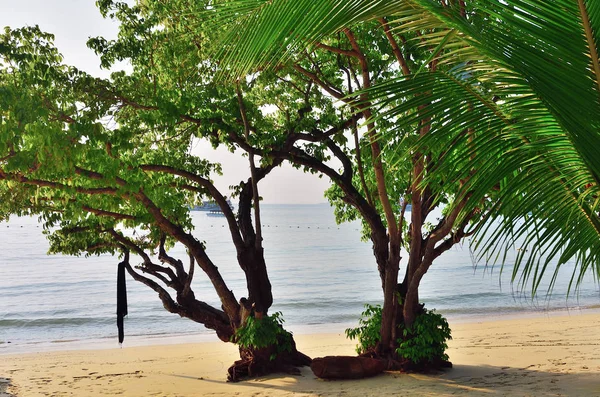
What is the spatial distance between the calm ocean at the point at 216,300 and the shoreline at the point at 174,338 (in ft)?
0.22

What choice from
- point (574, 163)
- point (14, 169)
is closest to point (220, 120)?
point (14, 169)

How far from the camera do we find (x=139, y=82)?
458 inches

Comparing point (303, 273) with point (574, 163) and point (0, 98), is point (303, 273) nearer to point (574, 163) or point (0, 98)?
point (0, 98)

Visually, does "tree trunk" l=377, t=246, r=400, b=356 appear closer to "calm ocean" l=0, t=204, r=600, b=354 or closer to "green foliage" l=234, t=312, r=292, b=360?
"green foliage" l=234, t=312, r=292, b=360

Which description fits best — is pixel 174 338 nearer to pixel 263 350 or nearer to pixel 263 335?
pixel 263 350

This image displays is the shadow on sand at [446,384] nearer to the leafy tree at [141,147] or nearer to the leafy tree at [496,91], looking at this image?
the leafy tree at [141,147]

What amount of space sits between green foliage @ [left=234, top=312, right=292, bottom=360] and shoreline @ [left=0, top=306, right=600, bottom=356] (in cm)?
1012

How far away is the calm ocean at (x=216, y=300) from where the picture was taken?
2620 centimetres

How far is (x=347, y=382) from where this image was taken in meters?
11.3

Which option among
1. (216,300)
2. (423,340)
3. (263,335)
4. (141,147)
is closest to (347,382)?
(423,340)

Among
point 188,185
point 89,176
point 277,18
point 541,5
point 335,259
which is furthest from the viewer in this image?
point 335,259

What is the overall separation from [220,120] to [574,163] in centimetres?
946

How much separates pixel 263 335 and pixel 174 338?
12.6m

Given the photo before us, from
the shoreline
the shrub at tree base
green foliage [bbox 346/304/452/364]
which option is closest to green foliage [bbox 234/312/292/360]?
the shrub at tree base
